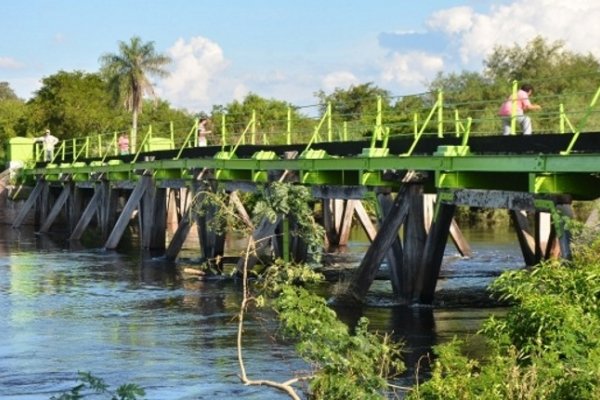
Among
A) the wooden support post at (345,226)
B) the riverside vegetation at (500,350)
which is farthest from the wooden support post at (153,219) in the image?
the riverside vegetation at (500,350)

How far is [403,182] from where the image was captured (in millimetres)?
21031

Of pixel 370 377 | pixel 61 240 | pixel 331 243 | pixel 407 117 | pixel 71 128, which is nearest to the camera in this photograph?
pixel 370 377

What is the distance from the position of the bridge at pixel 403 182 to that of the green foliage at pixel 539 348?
345cm

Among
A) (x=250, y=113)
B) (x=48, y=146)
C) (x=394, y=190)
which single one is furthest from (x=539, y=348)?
(x=250, y=113)

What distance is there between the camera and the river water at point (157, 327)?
15695 mm

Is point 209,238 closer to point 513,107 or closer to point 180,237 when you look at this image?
point 180,237

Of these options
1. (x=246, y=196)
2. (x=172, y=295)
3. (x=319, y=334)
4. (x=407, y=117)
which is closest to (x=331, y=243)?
(x=246, y=196)

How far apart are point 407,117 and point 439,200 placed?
30458 mm

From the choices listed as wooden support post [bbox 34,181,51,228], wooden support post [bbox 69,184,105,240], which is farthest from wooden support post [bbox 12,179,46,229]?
wooden support post [bbox 69,184,105,240]

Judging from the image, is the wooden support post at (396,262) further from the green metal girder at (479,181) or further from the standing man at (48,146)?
the standing man at (48,146)

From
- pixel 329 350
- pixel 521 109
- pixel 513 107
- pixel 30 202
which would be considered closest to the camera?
pixel 329 350

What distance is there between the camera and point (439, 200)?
1989 centimetres

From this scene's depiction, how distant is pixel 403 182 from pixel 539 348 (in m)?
10.2

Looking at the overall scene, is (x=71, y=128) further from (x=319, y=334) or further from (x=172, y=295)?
(x=319, y=334)
